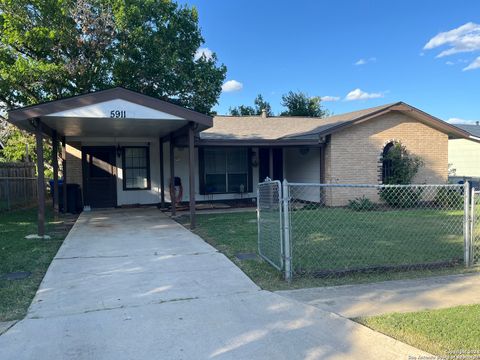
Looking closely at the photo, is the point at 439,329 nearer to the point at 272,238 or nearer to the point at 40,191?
the point at 272,238

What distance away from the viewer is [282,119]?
2120 centimetres

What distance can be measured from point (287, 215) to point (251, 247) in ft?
8.81

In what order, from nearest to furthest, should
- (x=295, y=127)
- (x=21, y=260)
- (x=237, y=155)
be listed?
(x=21, y=260)
(x=237, y=155)
(x=295, y=127)

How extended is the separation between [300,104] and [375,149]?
25.0 meters

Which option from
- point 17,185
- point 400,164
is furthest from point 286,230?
point 17,185

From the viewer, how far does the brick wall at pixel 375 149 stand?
49.2ft

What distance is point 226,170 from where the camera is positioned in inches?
680

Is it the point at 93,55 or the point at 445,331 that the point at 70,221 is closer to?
the point at 93,55

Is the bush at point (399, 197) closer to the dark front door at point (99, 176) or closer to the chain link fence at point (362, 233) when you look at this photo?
the chain link fence at point (362, 233)

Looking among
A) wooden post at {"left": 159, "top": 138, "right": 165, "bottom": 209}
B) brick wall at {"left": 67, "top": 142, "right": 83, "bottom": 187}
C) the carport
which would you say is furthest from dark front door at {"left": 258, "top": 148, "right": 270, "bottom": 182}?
brick wall at {"left": 67, "top": 142, "right": 83, "bottom": 187}

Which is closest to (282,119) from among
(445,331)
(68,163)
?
(68,163)

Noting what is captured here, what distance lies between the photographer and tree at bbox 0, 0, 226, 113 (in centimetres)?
1362

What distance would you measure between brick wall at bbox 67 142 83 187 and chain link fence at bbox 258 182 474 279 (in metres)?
7.60

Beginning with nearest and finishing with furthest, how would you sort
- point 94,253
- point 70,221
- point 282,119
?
point 94,253 → point 70,221 → point 282,119
